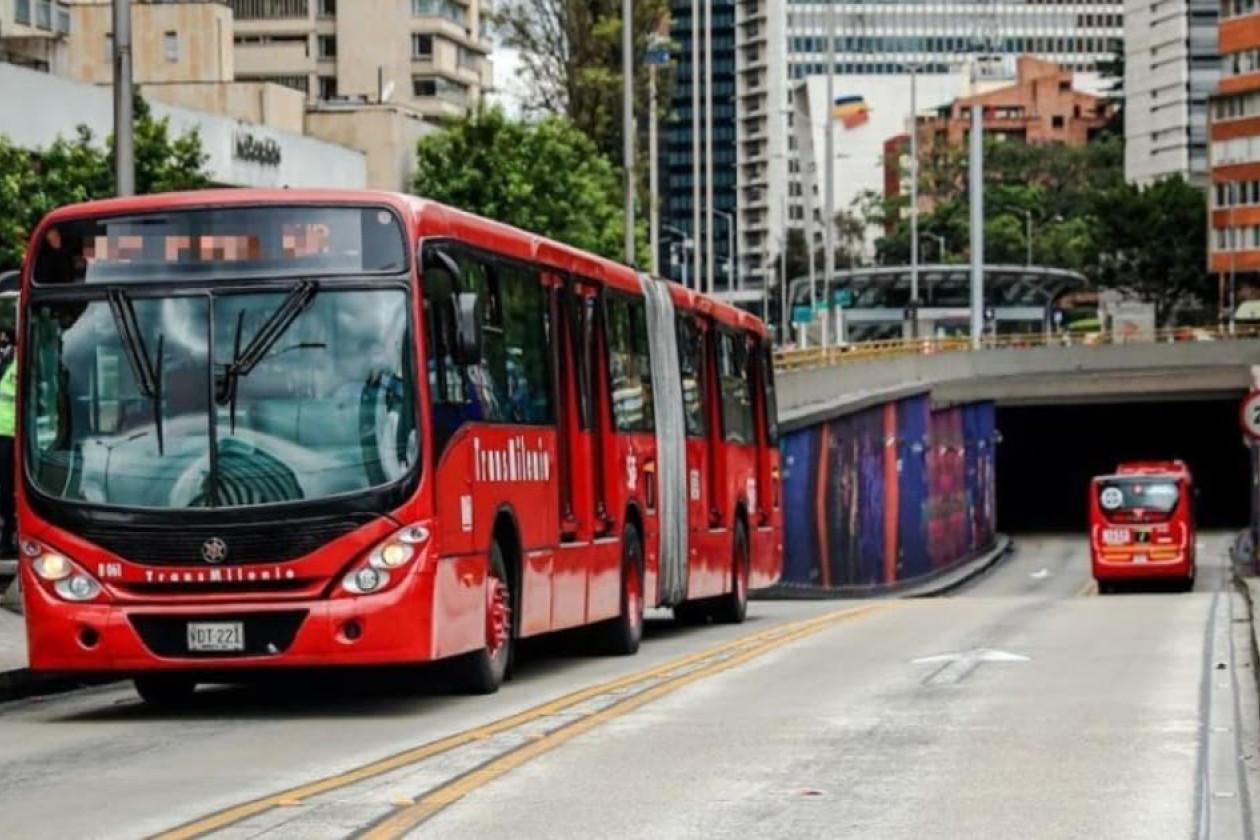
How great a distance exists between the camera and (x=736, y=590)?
3256 cm

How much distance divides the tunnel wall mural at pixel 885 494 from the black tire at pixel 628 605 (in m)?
32.4

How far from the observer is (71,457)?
18.3m

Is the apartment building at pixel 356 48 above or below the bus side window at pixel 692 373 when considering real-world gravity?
above

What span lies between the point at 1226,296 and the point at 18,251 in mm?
105764

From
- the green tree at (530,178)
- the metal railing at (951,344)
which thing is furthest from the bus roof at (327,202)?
the green tree at (530,178)

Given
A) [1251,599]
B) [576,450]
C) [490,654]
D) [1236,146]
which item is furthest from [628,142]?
[1236,146]

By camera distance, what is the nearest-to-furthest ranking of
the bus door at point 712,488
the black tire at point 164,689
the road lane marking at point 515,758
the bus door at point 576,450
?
the road lane marking at point 515,758, the black tire at point 164,689, the bus door at point 576,450, the bus door at point 712,488

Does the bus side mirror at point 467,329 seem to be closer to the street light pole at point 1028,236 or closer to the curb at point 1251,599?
the curb at point 1251,599

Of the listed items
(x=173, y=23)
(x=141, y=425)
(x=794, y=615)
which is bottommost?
(x=794, y=615)

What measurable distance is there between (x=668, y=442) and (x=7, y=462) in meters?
5.78

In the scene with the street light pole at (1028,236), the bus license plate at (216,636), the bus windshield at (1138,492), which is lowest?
the bus windshield at (1138,492)

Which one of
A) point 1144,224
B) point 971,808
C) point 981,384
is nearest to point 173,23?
point 981,384

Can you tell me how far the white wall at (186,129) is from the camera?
68.8 m

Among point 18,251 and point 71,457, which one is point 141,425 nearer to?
point 71,457
